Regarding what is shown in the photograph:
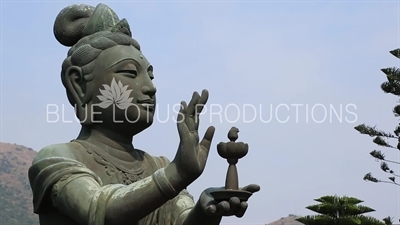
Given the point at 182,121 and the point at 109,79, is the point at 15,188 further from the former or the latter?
the point at 182,121

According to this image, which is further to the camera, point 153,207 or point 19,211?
point 19,211

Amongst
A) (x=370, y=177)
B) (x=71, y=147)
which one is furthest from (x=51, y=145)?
(x=370, y=177)

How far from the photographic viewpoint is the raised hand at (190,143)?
4395 mm

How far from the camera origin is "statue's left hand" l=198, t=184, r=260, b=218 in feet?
14.5

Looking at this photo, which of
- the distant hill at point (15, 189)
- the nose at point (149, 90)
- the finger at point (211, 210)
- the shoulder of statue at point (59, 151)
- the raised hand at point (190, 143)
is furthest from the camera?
the distant hill at point (15, 189)

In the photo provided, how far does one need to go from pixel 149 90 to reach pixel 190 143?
106 cm

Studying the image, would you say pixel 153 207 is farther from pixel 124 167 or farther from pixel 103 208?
pixel 124 167

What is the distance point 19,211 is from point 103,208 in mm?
91313

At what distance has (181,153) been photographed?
14.5ft

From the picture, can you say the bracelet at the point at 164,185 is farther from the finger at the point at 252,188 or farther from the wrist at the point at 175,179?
the finger at the point at 252,188

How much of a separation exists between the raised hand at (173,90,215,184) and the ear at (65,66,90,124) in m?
1.20

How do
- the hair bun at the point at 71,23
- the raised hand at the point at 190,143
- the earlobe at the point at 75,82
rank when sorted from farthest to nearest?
the hair bun at the point at 71,23, the earlobe at the point at 75,82, the raised hand at the point at 190,143

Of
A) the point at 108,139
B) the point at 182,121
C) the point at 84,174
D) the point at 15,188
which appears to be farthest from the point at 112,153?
the point at 15,188

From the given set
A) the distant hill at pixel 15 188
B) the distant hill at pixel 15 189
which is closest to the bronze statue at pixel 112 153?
the distant hill at pixel 15 189
